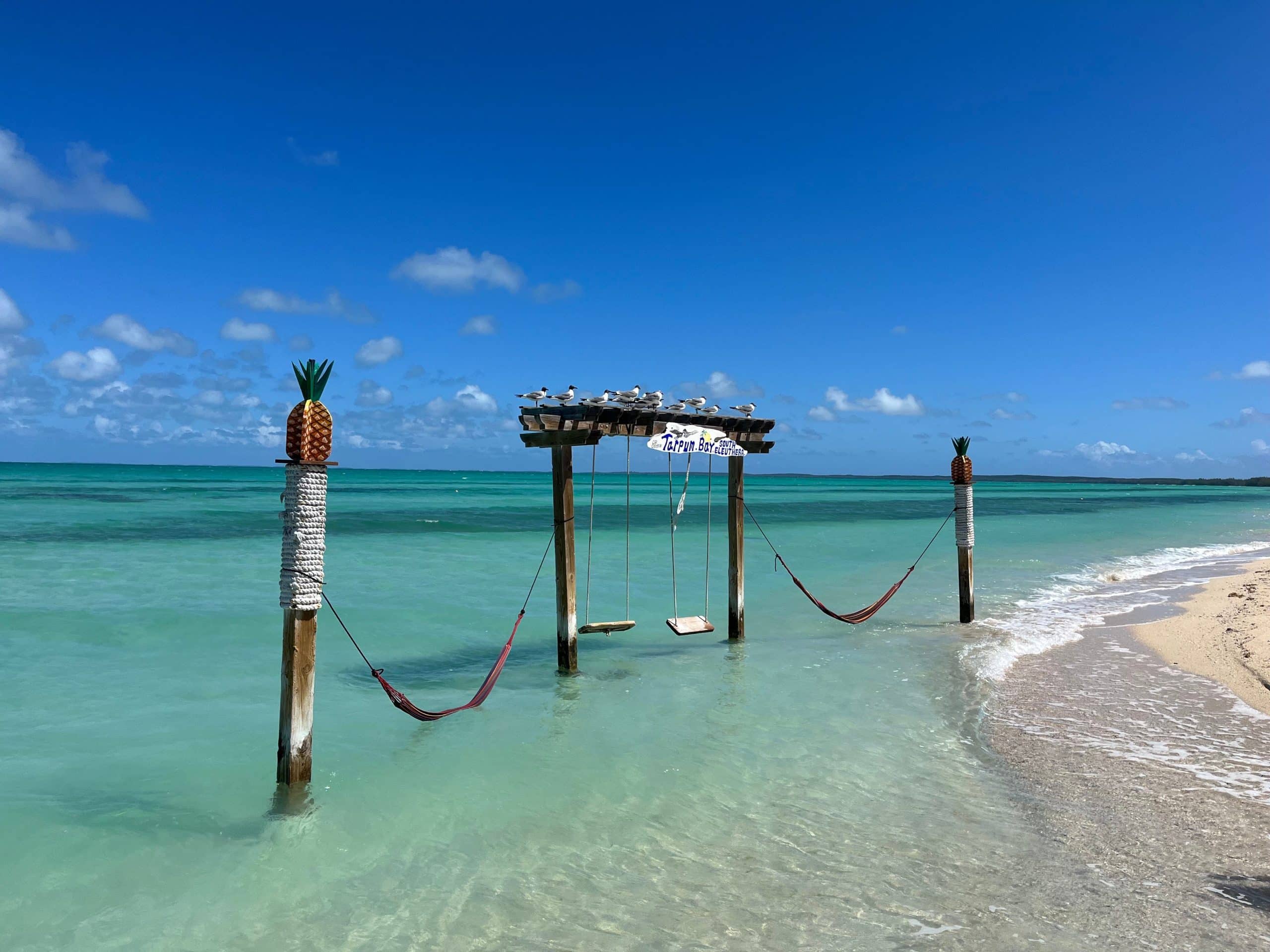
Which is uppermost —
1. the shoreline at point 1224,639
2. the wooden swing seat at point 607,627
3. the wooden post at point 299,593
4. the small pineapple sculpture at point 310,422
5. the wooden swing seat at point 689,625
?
the small pineapple sculpture at point 310,422

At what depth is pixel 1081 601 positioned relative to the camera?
1688cm

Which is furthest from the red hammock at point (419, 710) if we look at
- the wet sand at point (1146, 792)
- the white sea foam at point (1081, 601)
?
the white sea foam at point (1081, 601)

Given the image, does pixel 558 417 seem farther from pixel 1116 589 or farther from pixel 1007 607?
pixel 1116 589

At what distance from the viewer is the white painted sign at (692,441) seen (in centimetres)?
1045

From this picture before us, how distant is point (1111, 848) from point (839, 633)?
805 centimetres

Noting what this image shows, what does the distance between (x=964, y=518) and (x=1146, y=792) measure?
25.5 feet

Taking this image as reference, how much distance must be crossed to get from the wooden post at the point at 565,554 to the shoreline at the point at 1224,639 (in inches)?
315

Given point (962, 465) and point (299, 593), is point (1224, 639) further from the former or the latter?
point (299, 593)

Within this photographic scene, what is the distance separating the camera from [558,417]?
979 centimetres

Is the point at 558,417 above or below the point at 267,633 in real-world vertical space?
above

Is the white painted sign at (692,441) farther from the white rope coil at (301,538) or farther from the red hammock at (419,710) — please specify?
the white rope coil at (301,538)

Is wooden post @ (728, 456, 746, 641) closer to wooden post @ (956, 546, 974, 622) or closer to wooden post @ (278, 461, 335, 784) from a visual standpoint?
wooden post @ (956, 546, 974, 622)

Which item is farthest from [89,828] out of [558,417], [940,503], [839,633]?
[940,503]

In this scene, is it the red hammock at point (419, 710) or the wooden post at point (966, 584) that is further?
the wooden post at point (966, 584)
